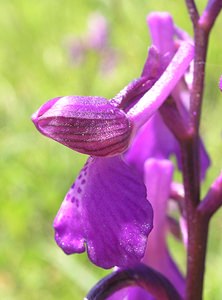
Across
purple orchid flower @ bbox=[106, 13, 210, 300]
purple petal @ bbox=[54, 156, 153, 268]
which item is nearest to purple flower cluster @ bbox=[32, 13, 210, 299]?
purple petal @ bbox=[54, 156, 153, 268]

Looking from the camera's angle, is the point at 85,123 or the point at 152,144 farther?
the point at 152,144

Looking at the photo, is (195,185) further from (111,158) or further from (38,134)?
(38,134)

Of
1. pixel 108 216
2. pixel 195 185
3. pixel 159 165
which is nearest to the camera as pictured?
pixel 108 216

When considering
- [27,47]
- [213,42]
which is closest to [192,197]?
[213,42]

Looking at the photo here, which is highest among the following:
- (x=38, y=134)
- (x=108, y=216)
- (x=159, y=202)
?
(x=108, y=216)

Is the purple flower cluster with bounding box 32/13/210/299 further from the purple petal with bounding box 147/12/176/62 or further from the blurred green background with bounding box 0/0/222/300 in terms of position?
the blurred green background with bounding box 0/0/222/300

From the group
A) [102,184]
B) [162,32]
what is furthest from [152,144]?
[102,184]
